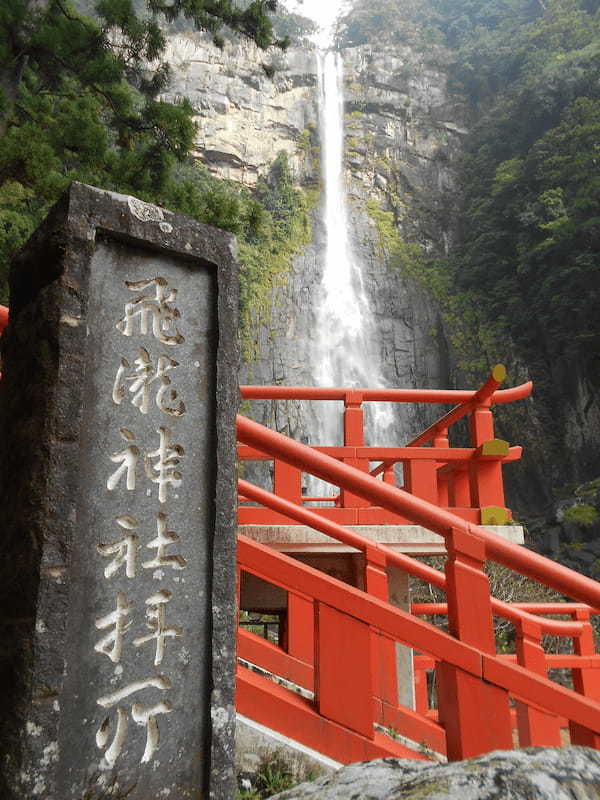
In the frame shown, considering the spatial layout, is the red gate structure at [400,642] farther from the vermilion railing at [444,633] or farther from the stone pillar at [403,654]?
the stone pillar at [403,654]

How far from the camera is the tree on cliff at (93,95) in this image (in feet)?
16.6

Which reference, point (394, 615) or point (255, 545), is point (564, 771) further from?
point (255, 545)

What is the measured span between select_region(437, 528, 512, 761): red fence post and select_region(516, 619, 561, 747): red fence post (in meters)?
1.85

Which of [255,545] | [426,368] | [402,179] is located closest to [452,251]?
[402,179]

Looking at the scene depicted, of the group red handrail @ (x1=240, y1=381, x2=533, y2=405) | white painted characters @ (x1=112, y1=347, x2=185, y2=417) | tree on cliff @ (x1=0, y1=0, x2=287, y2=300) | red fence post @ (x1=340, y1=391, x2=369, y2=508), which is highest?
tree on cliff @ (x1=0, y1=0, x2=287, y2=300)

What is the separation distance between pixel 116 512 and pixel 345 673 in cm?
95

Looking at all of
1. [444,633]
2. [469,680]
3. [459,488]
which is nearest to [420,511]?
[444,633]

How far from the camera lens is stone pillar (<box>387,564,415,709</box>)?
385 cm

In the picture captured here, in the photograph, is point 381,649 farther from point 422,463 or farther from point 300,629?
point 422,463

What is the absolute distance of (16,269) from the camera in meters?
1.79

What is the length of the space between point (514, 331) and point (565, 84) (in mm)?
9706

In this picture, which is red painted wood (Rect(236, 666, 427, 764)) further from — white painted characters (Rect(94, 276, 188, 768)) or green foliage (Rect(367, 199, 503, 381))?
green foliage (Rect(367, 199, 503, 381))

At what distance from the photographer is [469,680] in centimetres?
183

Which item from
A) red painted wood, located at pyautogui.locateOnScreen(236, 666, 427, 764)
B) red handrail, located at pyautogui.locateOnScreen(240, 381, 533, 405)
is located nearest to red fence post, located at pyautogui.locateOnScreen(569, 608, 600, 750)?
red handrail, located at pyautogui.locateOnScreen(240, 381, 533, 405)
